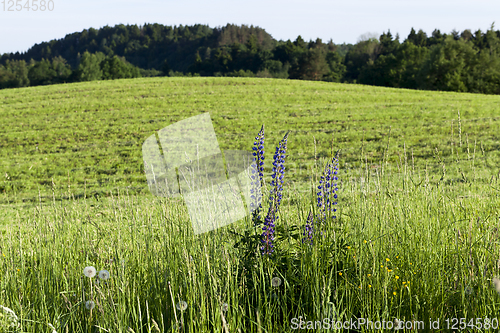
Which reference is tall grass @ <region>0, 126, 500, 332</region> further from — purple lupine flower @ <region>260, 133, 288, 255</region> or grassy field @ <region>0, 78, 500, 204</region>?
grassy field @ <region>0, 78, 500, 204</region>

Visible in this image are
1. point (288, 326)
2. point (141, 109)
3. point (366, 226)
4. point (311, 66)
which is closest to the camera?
point (288, 326)

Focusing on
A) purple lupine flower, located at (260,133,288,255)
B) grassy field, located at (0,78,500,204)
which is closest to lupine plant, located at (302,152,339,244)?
purple lupine flower, located at (260,133,288,255)

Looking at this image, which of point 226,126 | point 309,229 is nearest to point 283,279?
point 309,229

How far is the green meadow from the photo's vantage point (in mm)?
2314

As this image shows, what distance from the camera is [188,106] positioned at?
74.5ft

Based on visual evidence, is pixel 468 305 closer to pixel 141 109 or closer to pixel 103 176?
pixel 103 176

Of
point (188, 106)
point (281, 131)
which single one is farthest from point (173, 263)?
point (188, 106)

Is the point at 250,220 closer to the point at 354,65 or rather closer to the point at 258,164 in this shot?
the point at 258,164

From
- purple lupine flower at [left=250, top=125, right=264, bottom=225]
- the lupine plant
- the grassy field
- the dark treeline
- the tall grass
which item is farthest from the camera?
the dark treeline

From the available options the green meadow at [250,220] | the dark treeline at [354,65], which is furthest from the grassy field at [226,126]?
the dark treeline at [354,65]

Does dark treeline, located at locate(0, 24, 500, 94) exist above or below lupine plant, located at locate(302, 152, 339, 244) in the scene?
above

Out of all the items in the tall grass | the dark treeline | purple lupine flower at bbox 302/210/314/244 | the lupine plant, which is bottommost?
the tall grass

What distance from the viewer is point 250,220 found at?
3.19m

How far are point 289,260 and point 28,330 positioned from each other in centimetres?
179
